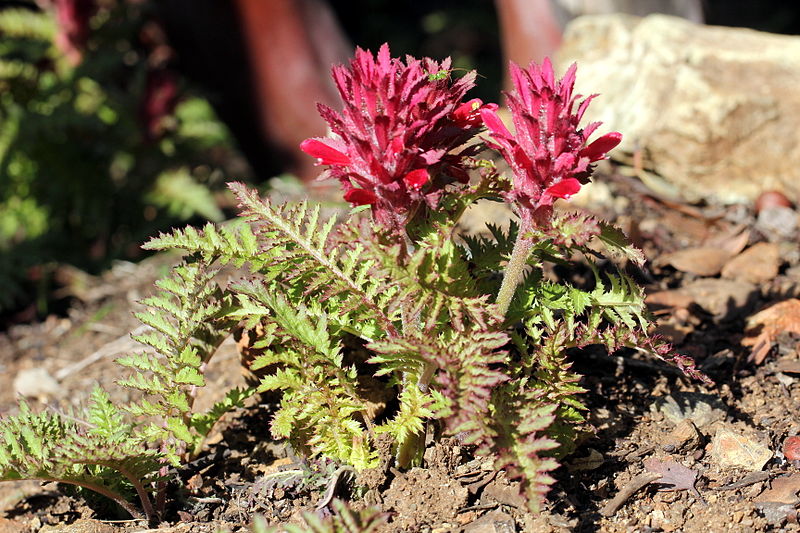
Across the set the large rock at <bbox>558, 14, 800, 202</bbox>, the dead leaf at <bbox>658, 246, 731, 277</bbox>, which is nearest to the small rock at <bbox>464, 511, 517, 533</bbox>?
the dead leaf at <bbox>658, 246, 731, 277</bbox>


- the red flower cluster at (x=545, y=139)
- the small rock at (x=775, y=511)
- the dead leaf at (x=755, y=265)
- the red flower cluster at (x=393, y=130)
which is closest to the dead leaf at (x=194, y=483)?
the red flower cluster at (x=393, y=130)

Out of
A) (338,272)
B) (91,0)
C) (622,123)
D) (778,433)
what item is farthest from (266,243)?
(91,0)

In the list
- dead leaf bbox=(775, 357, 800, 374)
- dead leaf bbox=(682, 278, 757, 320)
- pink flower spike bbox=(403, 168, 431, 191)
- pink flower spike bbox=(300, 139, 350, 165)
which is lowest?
dead leaf bbox=(775, 357, 800, 374)

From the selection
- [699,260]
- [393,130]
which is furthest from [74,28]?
[393,130]

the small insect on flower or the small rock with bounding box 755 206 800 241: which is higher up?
the small insect on flower

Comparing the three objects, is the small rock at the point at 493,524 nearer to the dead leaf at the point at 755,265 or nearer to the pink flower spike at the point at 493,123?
the pink flower spike at the point at 493,123

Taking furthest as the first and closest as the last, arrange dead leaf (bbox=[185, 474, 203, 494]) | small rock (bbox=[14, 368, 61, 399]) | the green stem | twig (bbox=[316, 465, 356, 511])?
small rock (bbox=[14, 368, 61, 399]) → dead leaf (bbox=[185, 474, 203, 494]) → twig (bbox=[316, 465, 356, 511]) → the green stem

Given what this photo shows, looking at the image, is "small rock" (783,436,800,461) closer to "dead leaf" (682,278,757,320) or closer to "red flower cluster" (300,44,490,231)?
"dead leaf" (682,278,757,320)
